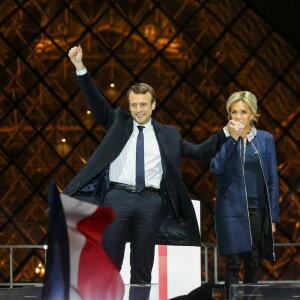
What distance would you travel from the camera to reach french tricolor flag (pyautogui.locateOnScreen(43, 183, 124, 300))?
2018 millimetres

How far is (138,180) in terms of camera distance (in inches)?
139

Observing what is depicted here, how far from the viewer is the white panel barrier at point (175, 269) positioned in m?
4.43

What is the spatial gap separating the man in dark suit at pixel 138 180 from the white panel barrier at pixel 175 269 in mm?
740

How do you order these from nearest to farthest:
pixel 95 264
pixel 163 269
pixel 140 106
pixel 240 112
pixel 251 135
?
pixel 95 264
pixel 140 106
pixel 240 112
pixel 251 135
pixel 163 269

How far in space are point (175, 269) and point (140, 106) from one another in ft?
3.71

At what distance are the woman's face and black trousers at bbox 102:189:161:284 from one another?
62 cm

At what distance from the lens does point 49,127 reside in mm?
10953

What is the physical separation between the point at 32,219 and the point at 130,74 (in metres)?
Result: 2.09

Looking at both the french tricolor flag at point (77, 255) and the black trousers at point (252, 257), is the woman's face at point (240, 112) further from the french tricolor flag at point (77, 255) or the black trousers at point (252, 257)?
the french tricolor flag at point (77, 255)

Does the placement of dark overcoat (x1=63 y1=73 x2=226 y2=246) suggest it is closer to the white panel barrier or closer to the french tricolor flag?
the white panel barrier

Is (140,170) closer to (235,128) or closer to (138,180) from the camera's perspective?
(138,180)

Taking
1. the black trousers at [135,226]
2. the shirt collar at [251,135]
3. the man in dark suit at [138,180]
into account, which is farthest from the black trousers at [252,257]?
the black trousers at [135,226]

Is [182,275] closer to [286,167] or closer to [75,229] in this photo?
[75,229]

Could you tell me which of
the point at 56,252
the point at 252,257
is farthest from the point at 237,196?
the point at 56,252
